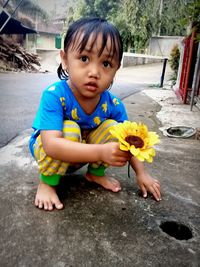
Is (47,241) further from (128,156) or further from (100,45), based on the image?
(100,45)

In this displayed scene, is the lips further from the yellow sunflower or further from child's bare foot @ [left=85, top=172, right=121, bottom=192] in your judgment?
child's bare foot @ [left=85, top=172, right=121, bottom=192]

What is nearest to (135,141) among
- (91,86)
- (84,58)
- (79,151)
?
(79,151)

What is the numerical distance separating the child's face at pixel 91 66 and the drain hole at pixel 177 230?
0.75 m

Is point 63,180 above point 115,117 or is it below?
below

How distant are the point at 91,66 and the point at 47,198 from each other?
0.71 meters

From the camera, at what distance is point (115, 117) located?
5.89 ft

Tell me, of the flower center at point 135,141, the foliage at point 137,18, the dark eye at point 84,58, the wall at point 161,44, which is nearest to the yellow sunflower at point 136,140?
the flower center at point 135,141

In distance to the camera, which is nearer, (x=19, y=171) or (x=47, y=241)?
(x=47, y=241)

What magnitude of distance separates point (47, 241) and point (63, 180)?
24.7 inches

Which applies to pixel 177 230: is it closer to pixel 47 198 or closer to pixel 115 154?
pixel 115 154

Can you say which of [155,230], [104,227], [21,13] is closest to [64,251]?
[104,227]

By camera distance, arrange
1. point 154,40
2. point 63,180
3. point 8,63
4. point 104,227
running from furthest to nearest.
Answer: point 154,40
point 8,63
point 63,180
point 104,227

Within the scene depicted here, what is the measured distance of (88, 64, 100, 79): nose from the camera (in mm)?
1343

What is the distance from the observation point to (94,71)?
1343 mm
